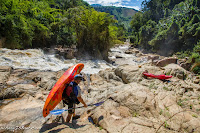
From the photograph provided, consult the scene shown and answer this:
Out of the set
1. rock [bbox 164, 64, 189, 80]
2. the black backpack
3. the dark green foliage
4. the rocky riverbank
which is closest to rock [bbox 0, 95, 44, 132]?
the rocky riverbank

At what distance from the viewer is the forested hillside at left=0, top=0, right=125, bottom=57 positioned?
9.10m

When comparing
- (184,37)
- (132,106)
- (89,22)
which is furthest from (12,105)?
(184,37)

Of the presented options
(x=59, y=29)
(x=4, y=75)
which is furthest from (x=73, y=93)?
(x=59, y=29)

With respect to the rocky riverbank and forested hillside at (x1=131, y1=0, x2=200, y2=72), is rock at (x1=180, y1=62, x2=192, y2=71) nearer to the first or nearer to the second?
forested hillside at (x1=131, y1=0, x2=200, y2=72)

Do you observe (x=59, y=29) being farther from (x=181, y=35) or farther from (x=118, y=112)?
(x=181, y=35)

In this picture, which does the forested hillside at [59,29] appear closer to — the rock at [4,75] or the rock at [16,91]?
the rock at [4,75]

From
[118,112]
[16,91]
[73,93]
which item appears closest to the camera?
[73,93]

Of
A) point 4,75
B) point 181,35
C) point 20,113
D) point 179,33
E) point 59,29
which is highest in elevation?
point 179,33

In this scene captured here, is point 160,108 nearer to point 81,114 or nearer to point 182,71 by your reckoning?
point 81,114

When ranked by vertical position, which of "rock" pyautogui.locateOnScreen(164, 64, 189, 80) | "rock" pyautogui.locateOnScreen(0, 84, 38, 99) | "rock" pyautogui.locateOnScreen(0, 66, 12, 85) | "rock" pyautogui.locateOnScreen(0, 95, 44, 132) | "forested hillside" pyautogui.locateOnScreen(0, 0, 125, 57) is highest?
"forested hillside" pyautogui.locateOnScreen(0, 0, 125, 57)

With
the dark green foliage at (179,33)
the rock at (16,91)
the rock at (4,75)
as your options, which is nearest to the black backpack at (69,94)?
the rock at (16,91)

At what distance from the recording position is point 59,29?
14.3 meters

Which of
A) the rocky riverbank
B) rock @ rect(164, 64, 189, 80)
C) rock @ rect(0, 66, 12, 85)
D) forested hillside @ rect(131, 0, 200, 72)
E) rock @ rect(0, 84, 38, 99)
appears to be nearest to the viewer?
the rocky riverbank

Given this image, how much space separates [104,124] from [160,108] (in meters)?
1.64
